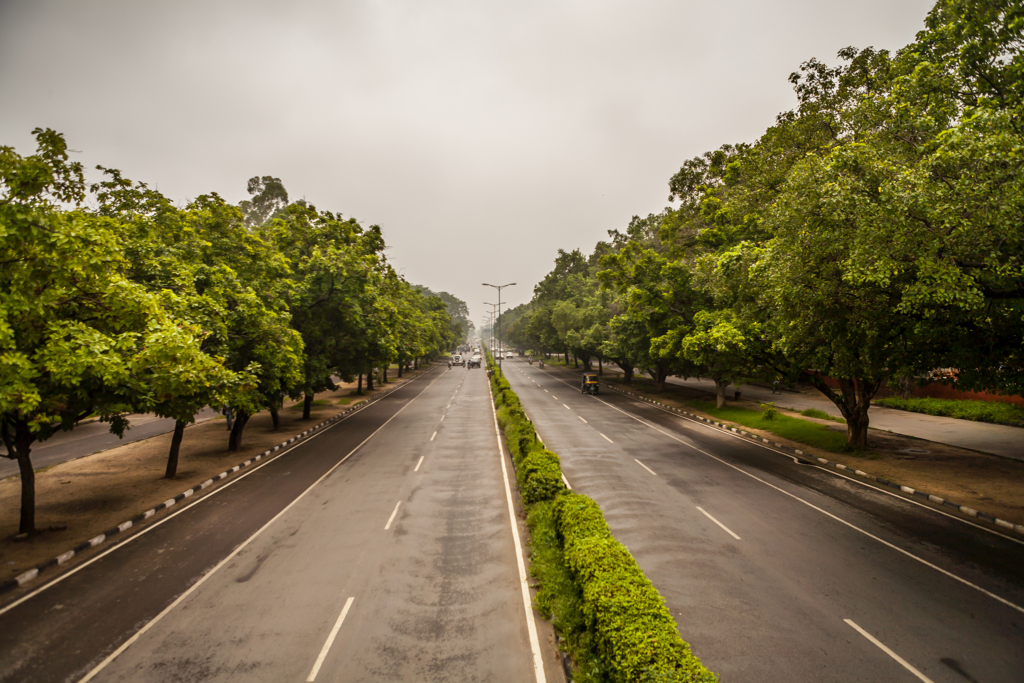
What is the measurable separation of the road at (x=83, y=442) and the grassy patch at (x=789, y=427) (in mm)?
27460

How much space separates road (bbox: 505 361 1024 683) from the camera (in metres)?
6.45

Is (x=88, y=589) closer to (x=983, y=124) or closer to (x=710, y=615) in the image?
(x=710, y=615)

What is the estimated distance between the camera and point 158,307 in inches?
415

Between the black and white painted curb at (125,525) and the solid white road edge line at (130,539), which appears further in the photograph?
the black and white painted curb at (125,525)

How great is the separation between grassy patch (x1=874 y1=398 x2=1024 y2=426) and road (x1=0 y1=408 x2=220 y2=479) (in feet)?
127

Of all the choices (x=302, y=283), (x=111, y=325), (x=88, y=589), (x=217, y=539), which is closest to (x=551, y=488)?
(x=217, y=539)

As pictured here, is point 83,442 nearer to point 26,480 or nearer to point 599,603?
point 26,480

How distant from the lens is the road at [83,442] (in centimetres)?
1765

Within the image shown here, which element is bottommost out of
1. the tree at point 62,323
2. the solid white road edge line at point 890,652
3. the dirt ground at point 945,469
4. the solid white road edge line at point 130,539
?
the solid white road edge line at point 130,539

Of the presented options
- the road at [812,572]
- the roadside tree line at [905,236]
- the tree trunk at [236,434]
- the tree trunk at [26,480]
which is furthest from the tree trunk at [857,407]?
the tree trunk at [26,480]

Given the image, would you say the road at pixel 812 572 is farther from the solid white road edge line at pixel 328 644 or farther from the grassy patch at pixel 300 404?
the grassy patch at pixel 300 404

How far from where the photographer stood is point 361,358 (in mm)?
25672

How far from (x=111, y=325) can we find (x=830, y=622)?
14.2 m

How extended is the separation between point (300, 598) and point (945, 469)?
18.8m
